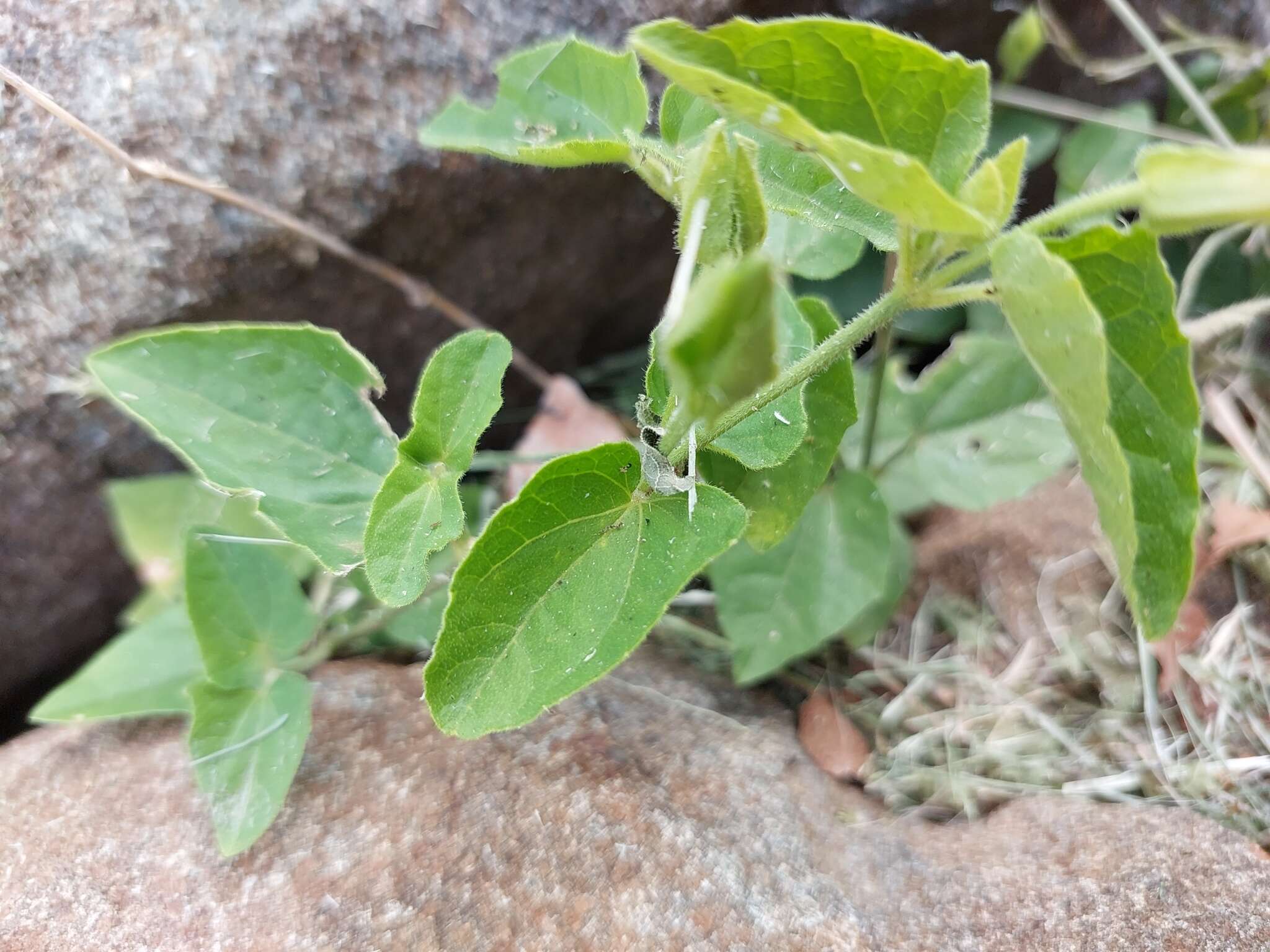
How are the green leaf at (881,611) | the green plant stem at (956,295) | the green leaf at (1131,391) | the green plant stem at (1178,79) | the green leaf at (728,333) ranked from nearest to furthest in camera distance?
the green leaf at (728,333)
the green leaf at (1131,391)
the green plant stem at (956,295)
the green leaf at (881,611)
the green plant stem at (1178,79)

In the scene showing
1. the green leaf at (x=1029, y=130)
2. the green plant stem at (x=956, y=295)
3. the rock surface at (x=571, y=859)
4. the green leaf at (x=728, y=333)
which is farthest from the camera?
the green leaf at (x=1029, y=130)

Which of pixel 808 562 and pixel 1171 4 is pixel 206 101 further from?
pixel 1171 4

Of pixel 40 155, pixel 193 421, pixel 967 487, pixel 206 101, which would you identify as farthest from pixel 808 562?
pixel 40 155

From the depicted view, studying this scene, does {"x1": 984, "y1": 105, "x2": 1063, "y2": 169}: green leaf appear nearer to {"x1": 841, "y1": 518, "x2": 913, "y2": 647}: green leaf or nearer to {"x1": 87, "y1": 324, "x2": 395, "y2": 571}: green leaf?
{"x1": 841, "y1": 518, "x2": 913, "y2": 647}: green leaf

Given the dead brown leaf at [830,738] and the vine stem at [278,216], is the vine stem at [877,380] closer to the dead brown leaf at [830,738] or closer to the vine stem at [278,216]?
the dead brown leaf at [830,738]

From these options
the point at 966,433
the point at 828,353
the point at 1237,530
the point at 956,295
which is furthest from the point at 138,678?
the point at 1237,530

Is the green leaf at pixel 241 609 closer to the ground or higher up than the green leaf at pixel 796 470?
closer to the ground

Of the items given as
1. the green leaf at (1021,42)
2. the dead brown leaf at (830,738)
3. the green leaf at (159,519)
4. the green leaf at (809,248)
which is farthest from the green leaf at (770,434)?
the green leaf at (1021,42)

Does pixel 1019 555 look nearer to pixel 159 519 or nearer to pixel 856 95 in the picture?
pixel 856 95
